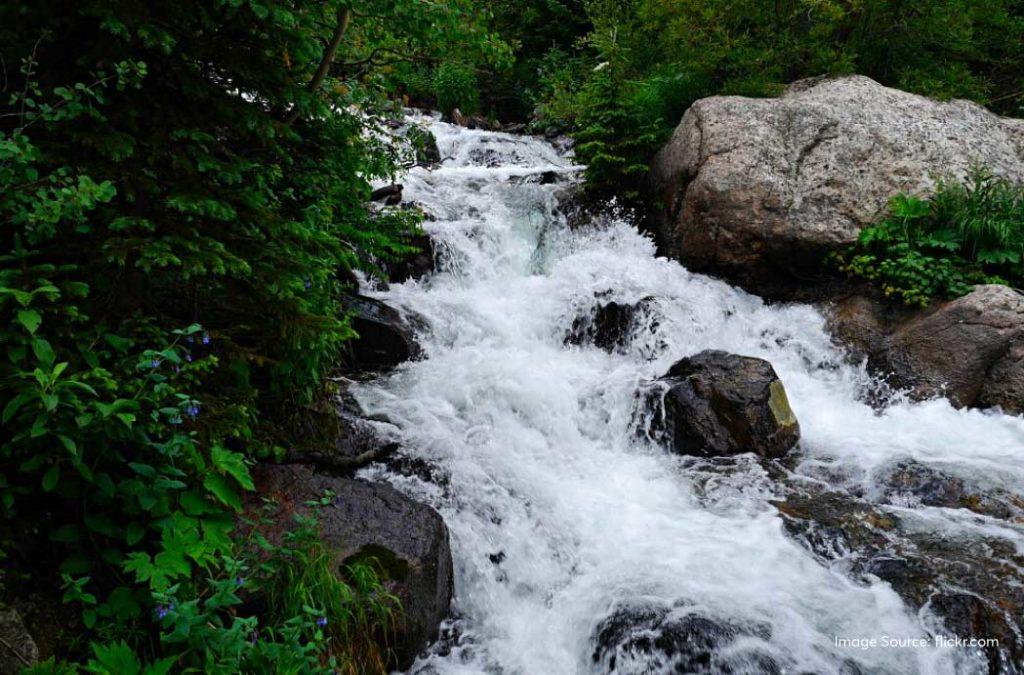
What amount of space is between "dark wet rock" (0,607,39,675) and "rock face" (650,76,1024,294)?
8998 millimetres

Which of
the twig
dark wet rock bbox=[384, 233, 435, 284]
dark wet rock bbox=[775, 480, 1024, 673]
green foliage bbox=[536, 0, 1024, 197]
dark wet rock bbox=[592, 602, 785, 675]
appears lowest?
dark wet rock bbox=[592, 602, 785, 675]

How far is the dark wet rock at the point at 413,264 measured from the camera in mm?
9203

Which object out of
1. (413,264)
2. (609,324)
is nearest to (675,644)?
(609,324)

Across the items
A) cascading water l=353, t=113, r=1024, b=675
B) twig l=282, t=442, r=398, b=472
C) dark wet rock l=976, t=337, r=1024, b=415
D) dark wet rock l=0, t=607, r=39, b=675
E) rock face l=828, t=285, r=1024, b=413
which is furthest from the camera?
rock face l=828, t=285, r=1024, b=413

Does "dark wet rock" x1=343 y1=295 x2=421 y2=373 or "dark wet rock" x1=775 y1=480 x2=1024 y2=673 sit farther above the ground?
"dark wet rock" x1=343 y1=295 x2=421 y2=373

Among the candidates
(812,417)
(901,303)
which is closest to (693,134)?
(901,303)

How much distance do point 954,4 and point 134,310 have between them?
1333 centimetres

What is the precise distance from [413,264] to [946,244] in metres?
7.44

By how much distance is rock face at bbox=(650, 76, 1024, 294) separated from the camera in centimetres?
888

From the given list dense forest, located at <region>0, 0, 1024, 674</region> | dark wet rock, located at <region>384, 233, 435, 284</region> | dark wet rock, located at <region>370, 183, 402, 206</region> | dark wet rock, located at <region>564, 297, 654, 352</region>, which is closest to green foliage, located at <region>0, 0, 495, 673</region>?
dense forest, located at <region>0, 0, 1024, 674</region>

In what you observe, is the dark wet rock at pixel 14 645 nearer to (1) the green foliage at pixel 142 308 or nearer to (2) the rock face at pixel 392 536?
(1) the green foliage at pixel 142 308

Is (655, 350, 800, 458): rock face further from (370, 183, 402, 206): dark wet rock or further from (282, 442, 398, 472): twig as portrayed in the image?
(370, 183, 402, 206): dark wet rock

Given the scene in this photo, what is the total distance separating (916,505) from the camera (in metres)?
5.21

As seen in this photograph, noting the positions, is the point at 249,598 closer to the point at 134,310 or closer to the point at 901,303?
the point at 134,310
